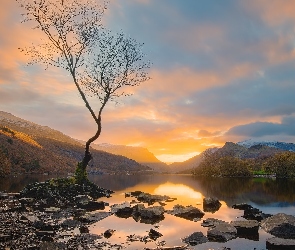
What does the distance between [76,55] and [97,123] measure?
30.8ft

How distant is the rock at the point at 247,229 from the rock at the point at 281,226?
599 millimetres

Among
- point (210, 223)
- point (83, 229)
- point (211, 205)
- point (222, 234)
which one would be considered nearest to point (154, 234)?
point (222, 234)

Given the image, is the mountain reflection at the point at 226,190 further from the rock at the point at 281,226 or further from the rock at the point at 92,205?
the rock at the point at 92,205

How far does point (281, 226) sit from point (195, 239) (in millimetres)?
4814

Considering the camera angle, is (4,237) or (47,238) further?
(47,238)

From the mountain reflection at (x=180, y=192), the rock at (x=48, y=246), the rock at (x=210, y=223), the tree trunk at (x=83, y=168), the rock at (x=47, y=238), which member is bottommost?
the rock at (x=47, y=238)

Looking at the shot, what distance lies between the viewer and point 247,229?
52.1 feet

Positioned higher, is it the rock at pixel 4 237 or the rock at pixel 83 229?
the rock at pixel 4 237

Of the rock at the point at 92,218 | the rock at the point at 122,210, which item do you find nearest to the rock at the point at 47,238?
the rock at the point at 92,218

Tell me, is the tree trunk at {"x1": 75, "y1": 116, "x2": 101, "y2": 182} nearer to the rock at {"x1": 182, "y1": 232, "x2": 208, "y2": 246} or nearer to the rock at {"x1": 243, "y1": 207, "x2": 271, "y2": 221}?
the rock at {"x1": 243, "y1": 207, "x2": 271, "y2": 221}

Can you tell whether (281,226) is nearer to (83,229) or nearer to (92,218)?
(83,229)

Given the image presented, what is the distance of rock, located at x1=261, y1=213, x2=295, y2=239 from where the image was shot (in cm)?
1495

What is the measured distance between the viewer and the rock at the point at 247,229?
14814 mm

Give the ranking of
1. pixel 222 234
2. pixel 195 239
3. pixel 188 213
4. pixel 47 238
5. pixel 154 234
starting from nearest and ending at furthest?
pixel 47 238 < pixel 195 239 < pixel 222 234 < pixel 154 234 < pixel 188 213
